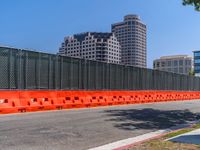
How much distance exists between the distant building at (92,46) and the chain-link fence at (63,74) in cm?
5512

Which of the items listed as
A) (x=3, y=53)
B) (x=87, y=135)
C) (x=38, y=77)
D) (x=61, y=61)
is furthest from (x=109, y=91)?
(x=87, y=135)

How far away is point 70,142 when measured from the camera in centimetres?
941

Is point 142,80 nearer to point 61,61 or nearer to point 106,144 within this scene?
point 61,61

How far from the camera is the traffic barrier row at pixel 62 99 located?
1784 cm

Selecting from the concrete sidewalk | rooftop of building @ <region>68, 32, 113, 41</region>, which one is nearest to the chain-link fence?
the concrete sidewalk

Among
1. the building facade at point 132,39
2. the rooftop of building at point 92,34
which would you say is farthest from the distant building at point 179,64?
the rooftop of building at point 92,34

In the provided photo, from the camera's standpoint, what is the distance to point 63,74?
23.4m

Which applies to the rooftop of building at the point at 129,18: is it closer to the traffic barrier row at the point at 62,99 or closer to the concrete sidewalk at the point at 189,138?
the traffic barrier row at the point at 62,99

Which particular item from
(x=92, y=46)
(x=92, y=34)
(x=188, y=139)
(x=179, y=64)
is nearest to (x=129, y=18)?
(x=179, y=64)

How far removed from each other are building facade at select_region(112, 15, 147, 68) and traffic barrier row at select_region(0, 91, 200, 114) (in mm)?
112088

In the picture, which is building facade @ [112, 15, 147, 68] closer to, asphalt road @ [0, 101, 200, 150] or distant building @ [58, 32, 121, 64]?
distant building @ [58, 32, 121, 64]

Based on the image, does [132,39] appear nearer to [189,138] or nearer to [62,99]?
[62,99]

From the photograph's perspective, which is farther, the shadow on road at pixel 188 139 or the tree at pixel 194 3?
the tree at pixel 194 3

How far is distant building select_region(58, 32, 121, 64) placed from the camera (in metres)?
92.0
